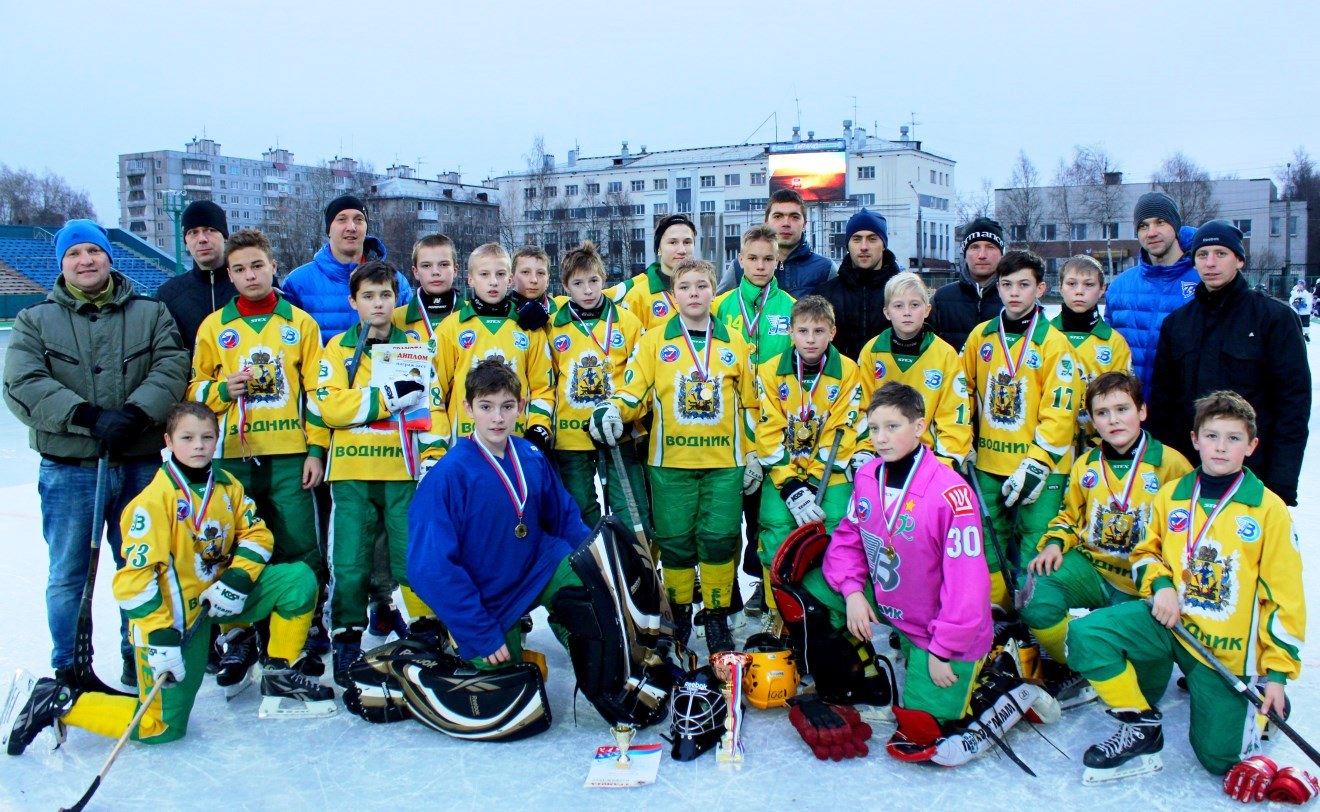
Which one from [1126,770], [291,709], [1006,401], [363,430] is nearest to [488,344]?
[363,430]

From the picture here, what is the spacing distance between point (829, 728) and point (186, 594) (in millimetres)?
2306

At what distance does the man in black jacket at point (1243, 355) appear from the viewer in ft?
11.5

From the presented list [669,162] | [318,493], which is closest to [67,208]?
[669,162]

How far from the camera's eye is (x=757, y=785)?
9.36 ft

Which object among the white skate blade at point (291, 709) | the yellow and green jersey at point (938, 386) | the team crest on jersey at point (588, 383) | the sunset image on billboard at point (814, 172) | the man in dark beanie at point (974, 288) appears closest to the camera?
the white skate blade at point (291, 709)

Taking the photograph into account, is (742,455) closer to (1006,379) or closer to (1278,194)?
(1006,379)

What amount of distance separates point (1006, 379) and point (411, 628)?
274 centimetres

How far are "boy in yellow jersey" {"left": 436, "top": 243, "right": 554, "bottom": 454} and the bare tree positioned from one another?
4220 cm

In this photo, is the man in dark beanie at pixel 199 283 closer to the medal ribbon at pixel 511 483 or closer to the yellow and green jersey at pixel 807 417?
the medal ribbon at pixel 511 483

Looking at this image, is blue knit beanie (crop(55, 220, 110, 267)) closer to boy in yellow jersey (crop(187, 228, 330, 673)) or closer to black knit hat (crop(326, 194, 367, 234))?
boy in yellow jersey (crop(187, 228, 330, 673))

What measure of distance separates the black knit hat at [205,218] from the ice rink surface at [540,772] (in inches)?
80.7

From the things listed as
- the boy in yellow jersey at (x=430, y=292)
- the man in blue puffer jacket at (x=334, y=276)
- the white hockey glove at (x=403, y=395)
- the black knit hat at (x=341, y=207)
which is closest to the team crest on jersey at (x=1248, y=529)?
the white hockey glove at (x=403, y=395)

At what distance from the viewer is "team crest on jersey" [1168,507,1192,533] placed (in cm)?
303

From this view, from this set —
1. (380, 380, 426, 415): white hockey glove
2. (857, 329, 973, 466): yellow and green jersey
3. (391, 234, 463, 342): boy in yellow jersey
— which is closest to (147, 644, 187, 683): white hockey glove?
(380, 380, 426, 415): white hockey glove
